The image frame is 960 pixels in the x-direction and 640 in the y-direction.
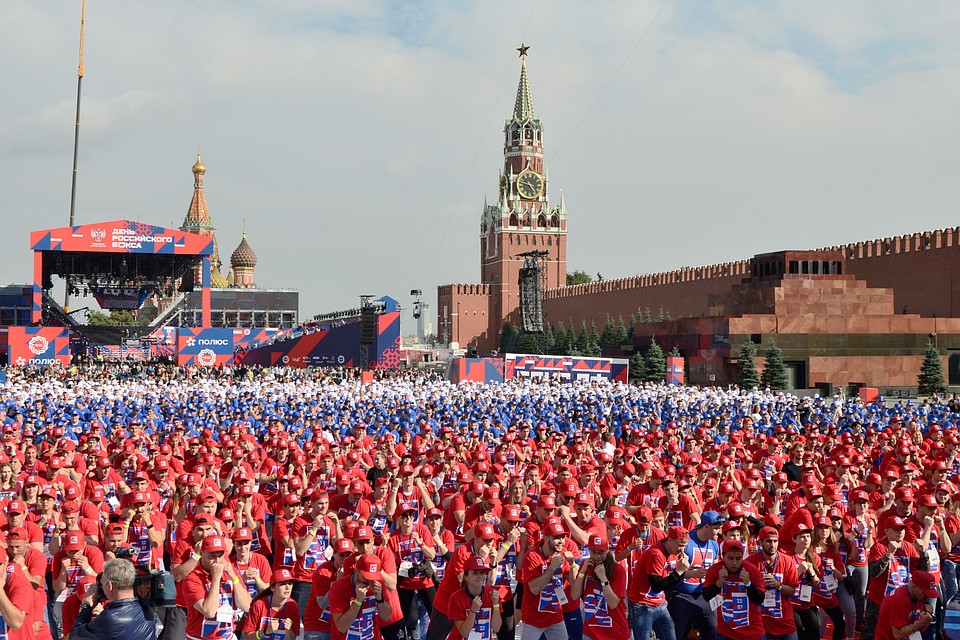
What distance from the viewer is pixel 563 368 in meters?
43.8

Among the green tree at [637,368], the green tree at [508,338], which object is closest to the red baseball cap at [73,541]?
the green tree at [637,368]

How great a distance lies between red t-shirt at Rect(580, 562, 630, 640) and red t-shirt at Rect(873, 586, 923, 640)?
1631mm

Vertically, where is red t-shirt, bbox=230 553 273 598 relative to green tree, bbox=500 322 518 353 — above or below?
below

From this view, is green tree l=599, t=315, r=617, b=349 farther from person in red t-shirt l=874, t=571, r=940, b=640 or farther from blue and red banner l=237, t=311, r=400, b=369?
person in red t-shirt l=874, t=571, r=940, b=640

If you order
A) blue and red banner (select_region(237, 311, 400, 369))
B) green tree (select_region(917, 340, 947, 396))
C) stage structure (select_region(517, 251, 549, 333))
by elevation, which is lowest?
green tree (select_region(917, 340, 947, 396))

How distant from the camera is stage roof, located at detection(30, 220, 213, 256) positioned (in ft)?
194

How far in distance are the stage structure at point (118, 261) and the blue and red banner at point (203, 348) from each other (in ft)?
19.6

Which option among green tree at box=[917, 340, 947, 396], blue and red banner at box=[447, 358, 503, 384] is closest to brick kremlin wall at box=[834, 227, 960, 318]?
green tree at box=[917, 340, 947, 396]

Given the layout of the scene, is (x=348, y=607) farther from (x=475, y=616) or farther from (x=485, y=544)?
(x=485, y=544)

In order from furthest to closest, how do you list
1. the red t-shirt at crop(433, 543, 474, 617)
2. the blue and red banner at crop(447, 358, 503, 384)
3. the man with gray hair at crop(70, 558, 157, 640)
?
the blue and red banner at crop(447, 358, 503, 384) < the red t-shirt at crop(433, 543, 474, 617) < the man with gray hair at crop(70, 558, 157, 640)

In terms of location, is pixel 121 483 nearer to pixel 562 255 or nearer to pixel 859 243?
pixel 859 243

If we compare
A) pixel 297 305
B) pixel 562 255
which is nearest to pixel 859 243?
pixel 297 305

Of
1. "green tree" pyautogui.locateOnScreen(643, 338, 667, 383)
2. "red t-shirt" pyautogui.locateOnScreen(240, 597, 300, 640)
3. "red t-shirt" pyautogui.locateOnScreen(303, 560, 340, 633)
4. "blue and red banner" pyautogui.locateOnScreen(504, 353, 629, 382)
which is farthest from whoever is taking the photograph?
"green tree" pyautogui.locateOnScreen(643, 338, 667, 383)

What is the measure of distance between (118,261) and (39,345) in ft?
36.5
